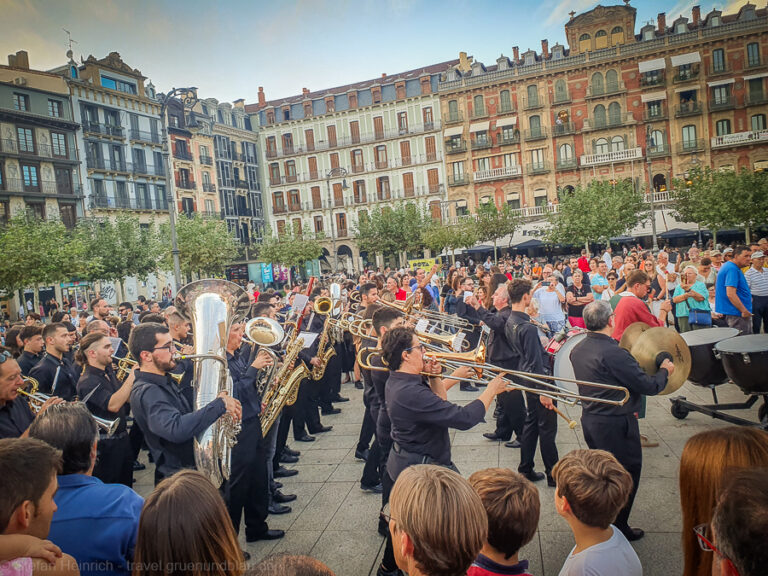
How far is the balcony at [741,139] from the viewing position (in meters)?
36.9

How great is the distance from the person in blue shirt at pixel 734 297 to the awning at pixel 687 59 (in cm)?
3655

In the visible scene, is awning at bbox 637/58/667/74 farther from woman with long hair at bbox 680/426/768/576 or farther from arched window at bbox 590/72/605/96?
woman with long hair at bbox 680/426/768/576

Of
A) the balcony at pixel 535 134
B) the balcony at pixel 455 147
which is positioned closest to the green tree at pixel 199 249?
the balcony at pixel 455 147

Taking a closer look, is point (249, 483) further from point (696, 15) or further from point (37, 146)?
point (696, 15)

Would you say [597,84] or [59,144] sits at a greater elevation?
[597,84]

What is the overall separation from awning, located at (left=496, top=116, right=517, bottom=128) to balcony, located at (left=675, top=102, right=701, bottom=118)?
11.7 m

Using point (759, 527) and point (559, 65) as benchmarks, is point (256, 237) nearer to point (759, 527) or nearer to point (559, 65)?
point (559, 65)

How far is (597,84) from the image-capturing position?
40125 mm

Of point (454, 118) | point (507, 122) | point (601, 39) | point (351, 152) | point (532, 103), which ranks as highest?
point (601, 39)

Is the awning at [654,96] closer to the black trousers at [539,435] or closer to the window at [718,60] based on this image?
the window at [718,60]

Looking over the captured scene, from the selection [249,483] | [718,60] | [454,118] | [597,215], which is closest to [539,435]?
[249,483]

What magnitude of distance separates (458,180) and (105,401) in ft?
137

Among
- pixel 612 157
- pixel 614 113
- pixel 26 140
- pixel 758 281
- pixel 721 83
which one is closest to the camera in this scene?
pixel 758 281

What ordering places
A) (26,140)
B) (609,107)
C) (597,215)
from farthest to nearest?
1. (609,107)
2. (26,140)
3. (597,215)
